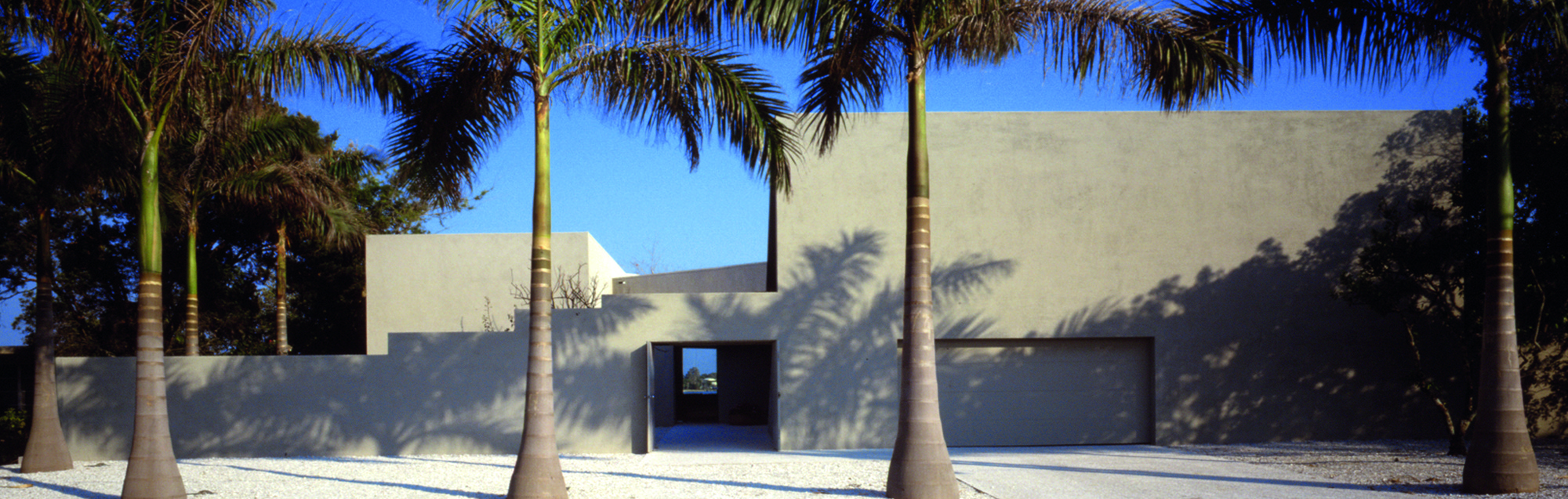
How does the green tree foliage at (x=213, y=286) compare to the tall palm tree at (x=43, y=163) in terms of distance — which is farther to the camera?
the green tree foliage at (x=213, y=286)

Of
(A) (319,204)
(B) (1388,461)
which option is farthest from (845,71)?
(A) (319,204)

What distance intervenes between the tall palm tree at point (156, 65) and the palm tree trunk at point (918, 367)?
5114mm

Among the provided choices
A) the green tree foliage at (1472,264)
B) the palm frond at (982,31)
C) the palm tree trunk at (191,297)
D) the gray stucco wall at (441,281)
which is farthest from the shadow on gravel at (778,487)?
the palm tree trunk at (191,297)

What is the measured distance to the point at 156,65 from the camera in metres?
8.88

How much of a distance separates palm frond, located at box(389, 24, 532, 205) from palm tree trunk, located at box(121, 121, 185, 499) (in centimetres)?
211

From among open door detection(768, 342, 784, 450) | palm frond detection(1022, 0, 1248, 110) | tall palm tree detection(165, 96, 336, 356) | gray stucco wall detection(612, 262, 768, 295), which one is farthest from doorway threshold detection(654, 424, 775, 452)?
palm frond detection(1022, 0, 1248, 110)

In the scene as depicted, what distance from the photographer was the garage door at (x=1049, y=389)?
44.9 ft

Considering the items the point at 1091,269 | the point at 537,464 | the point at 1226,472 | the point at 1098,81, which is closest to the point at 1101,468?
the point at 1226,472

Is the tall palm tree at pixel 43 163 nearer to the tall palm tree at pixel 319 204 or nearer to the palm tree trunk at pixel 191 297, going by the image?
the palm tree trunk at pixel 191 297

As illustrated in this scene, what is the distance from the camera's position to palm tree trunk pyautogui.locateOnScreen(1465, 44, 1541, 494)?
820 centimetres

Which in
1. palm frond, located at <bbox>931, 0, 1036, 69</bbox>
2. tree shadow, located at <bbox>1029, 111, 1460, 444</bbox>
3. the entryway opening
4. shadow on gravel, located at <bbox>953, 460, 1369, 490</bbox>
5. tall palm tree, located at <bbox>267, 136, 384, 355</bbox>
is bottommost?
the entryway opening

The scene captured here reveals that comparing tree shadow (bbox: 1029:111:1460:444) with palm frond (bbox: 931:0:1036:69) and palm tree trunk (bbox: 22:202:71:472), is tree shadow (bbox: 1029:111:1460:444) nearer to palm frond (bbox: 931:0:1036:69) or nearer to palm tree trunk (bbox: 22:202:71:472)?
palm frond (bbox: 931:0:1036:69)

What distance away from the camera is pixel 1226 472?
10320mm

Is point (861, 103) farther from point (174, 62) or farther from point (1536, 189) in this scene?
point (1536, 189)
